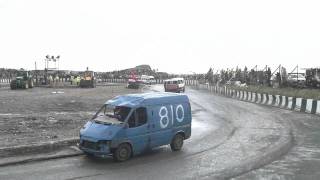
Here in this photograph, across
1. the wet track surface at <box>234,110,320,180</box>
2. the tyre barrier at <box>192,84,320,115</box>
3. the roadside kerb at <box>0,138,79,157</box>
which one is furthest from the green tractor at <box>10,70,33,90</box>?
the roadside kerb at <box>0,138,79,157</box>

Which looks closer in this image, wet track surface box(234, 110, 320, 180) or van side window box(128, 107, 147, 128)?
wet track surface box(234, 110, 320, 180)

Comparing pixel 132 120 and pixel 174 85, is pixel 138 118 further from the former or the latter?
pixel 174 85

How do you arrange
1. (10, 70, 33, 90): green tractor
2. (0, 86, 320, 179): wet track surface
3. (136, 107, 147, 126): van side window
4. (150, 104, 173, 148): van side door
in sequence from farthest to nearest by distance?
1. (10, 70, 33, 90): green tractor
2. (150, 104, 173, 148): van side door
3. (136, 107, 147, 126): van side window
4. (0, 86, 320, 179): wet track surface

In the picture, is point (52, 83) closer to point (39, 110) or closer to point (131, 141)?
point (39, 110)

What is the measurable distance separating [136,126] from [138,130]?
13 cm

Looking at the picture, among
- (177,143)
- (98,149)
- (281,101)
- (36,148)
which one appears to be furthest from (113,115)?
(281,101)

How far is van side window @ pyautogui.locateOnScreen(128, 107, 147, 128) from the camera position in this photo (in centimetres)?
1459

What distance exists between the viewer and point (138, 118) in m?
14.8

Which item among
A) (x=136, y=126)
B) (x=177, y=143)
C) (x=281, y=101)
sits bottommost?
(x=281, y=101)

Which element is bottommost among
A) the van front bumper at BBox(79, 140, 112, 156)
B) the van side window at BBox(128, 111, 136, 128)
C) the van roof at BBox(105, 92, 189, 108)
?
the van front bumper at BBox(79, 140, 112, 156)

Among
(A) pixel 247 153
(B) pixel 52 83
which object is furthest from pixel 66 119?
(B) pixel 52 83

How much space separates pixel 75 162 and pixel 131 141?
1.64 meters

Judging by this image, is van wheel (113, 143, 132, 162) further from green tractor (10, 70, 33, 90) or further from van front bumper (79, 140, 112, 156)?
green tractor (10, 70, 33, 90)

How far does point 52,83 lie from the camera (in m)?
68.9
